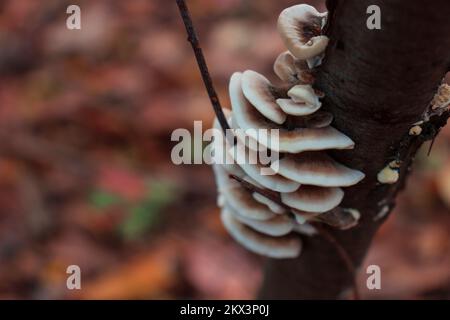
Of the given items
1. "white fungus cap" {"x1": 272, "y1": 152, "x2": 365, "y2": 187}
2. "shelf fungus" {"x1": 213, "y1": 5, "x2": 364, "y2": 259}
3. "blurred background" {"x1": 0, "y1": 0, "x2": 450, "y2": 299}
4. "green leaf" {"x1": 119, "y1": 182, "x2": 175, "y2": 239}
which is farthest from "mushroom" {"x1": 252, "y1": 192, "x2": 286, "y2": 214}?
"green leaf" {"x1": 119, "y1": 182, "x2": 175, "y2": 239}

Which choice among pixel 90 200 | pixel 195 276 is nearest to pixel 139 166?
pixel 90 200

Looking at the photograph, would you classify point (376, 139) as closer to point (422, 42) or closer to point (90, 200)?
point (422, 42)

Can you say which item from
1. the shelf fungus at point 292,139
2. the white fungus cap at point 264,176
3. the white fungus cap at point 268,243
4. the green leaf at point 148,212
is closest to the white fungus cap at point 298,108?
the shelf fungus at point 292,139

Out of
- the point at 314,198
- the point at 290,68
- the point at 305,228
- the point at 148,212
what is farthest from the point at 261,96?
the point at 148,212

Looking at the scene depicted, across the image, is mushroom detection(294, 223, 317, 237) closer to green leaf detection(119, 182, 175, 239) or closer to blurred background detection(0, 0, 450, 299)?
blurred background detection(0, 0, 450, 299)

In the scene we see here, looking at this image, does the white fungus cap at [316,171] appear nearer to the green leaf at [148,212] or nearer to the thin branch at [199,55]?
the thin branch at [199,55]

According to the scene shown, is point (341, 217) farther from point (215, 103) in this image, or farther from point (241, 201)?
point (215, 103)

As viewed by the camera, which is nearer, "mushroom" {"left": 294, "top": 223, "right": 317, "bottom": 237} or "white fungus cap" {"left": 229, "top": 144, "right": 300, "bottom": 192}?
"white fungus cap" {"left": 229, "top": 144, "right": 300, "bottom": 192}
